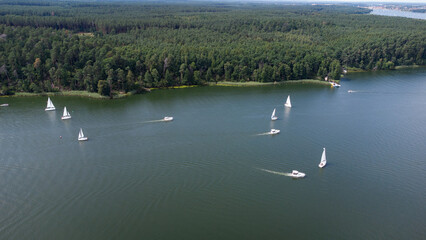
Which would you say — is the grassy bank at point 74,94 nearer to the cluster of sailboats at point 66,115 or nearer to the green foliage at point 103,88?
the green foliage at point 103,88

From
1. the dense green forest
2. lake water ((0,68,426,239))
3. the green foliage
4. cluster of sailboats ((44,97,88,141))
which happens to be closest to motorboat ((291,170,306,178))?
lake water ((0,68,426,239))

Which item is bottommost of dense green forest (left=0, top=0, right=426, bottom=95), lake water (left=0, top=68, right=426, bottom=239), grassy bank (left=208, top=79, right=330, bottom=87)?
lake water (left=0, top=68, right=426, bottom=239)

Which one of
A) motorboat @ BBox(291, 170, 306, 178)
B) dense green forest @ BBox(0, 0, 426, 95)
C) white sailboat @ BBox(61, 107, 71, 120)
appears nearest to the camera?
motorboat @ BBox(291, 170, 306, 178)

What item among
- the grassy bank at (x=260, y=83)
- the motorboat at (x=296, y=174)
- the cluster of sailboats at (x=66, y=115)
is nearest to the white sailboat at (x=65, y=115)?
the cluster of sailboats at (x=66, y=115)

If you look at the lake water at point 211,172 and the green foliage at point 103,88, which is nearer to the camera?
the lake water at point 211,172

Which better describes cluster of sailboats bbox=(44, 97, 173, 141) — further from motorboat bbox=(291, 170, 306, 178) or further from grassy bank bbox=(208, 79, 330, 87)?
grassy bank bbox=(208, 79, 330, 87)

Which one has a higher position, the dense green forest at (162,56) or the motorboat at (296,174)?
the dense green forest at (162,56)

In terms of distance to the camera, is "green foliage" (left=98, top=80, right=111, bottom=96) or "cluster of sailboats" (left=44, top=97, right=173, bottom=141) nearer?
"cluster of sailboats" (left=44, top=97, right=173, bottom=141)

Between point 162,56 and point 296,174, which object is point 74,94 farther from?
point 296,174

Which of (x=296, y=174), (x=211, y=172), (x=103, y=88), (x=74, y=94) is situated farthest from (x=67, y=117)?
(x=296, y=174)
